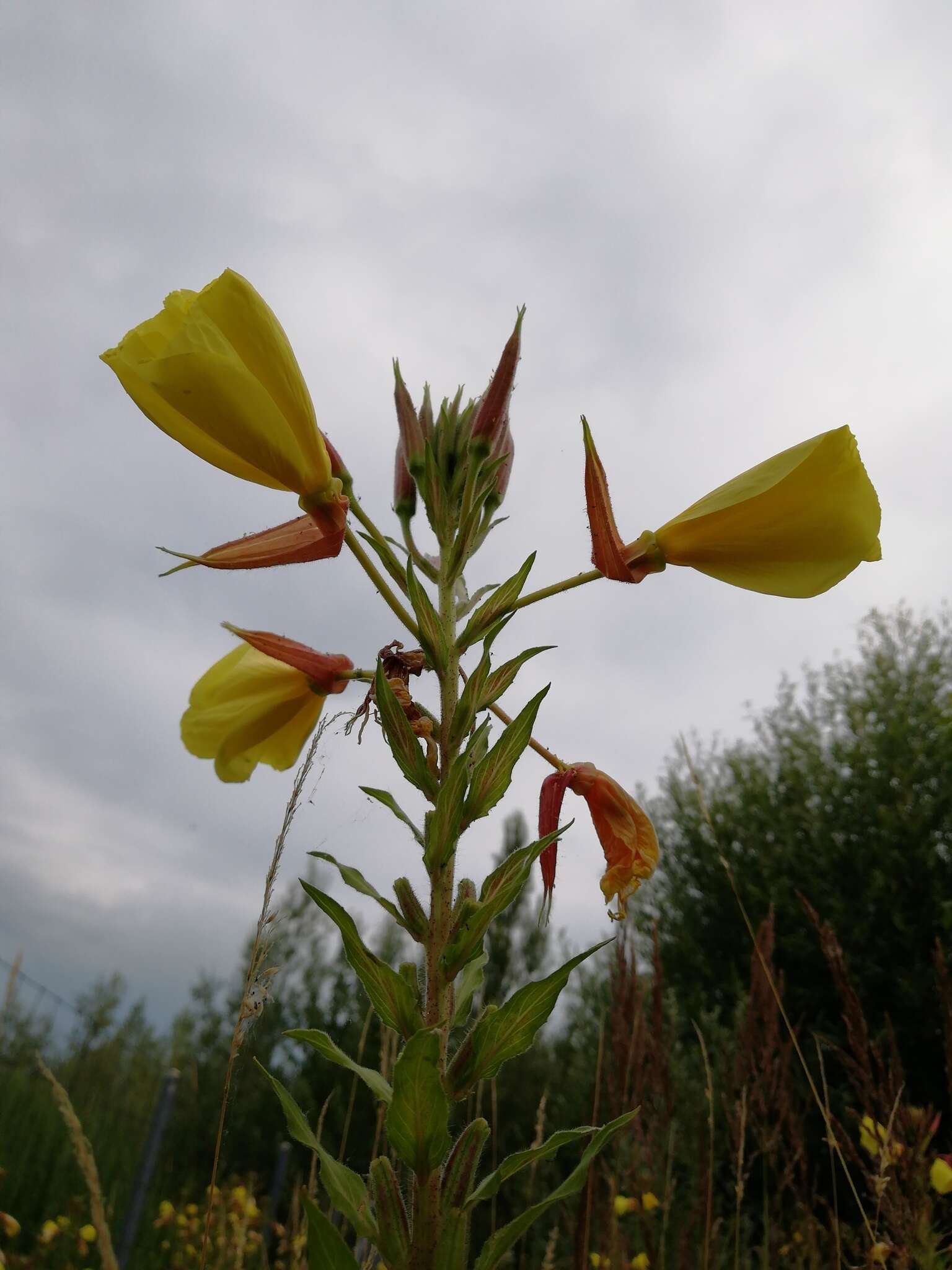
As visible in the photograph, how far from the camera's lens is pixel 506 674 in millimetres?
1190

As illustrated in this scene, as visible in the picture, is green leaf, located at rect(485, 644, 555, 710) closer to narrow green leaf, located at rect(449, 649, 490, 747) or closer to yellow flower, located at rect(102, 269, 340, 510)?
narrow green leaf, located at rect(449, 649, 490, 747)

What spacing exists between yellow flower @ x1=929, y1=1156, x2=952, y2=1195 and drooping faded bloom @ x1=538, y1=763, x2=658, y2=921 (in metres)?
1.56

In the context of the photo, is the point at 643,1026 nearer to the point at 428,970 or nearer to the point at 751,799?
the point at 428,970

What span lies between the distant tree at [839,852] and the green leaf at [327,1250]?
6.54 m

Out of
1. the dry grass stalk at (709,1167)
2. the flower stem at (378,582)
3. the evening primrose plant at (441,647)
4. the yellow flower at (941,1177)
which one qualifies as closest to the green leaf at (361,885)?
the evening primrose plant at (441,647)

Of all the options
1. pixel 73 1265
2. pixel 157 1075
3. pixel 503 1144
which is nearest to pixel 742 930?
pixel 503 1144

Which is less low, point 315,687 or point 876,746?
point 876,746

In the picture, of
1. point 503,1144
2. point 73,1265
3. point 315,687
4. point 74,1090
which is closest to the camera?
point 315,687

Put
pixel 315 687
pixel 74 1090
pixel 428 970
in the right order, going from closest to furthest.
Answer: pixel 428 970 < pixel 315 687 < pixel 74 1090

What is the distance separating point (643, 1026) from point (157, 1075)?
833cm

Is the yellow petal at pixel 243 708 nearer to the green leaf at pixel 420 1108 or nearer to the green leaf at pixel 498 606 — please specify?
the green leaf at pixel 498 606

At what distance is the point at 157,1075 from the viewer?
8.61m

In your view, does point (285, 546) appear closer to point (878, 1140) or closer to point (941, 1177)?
point (878, 1140)

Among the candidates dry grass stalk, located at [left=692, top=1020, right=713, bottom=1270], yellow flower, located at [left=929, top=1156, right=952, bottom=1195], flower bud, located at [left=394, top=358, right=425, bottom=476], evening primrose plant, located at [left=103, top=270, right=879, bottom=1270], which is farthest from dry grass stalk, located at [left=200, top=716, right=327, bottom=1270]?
yellow flower, located at [left=929, top=1156, right=952, bottom=1195]
